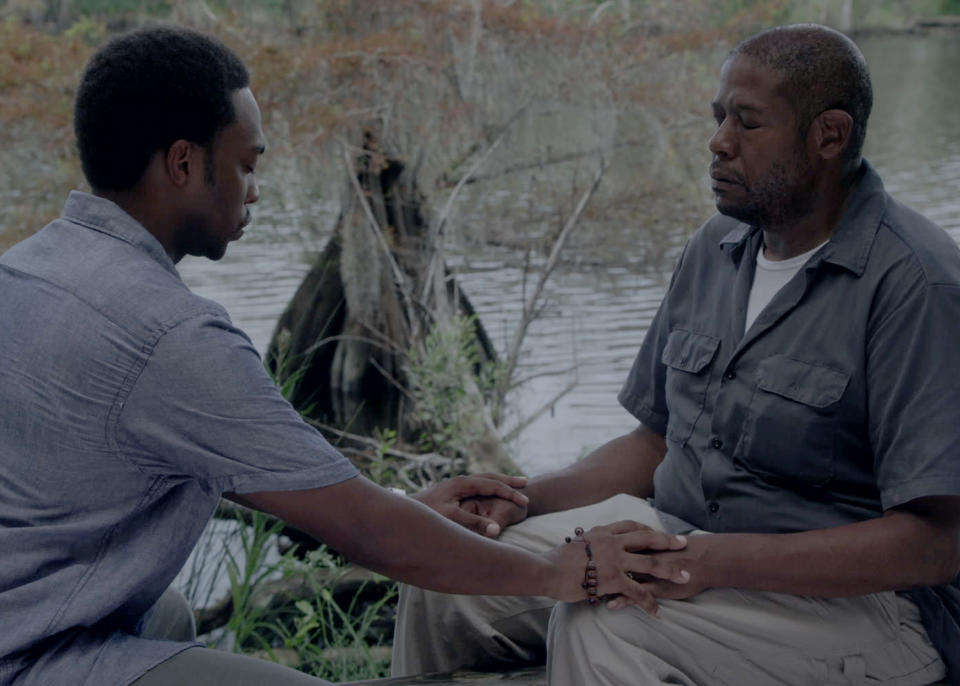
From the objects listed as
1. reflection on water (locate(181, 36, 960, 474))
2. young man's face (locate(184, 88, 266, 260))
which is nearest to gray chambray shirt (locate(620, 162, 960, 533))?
young man's face (locate(184, 88, 266, 260))

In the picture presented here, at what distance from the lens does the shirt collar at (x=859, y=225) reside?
2.08m

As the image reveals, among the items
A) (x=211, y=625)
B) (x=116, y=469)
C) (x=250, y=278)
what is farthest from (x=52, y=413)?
(x=250, y=278)

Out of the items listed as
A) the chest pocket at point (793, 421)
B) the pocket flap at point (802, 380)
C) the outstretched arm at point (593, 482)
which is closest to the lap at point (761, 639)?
the chest pocket at point (793, 421)

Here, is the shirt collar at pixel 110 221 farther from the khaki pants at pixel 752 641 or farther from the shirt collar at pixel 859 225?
the shirt collar at pixel 859 225

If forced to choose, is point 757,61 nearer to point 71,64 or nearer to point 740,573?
point 740,573

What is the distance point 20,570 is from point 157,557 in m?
0.20

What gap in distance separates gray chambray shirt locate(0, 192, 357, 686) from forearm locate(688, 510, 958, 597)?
73cm

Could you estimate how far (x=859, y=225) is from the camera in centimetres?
212

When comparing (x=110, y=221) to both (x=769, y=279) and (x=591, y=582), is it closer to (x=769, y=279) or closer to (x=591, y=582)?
(x=591, y=582)

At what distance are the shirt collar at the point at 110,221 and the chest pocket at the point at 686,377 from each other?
1044 millimetres

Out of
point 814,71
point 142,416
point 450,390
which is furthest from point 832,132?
point 450,390

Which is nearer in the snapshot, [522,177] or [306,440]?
[306,440]

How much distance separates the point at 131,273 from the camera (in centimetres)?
171

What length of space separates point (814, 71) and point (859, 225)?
31 centimetres
